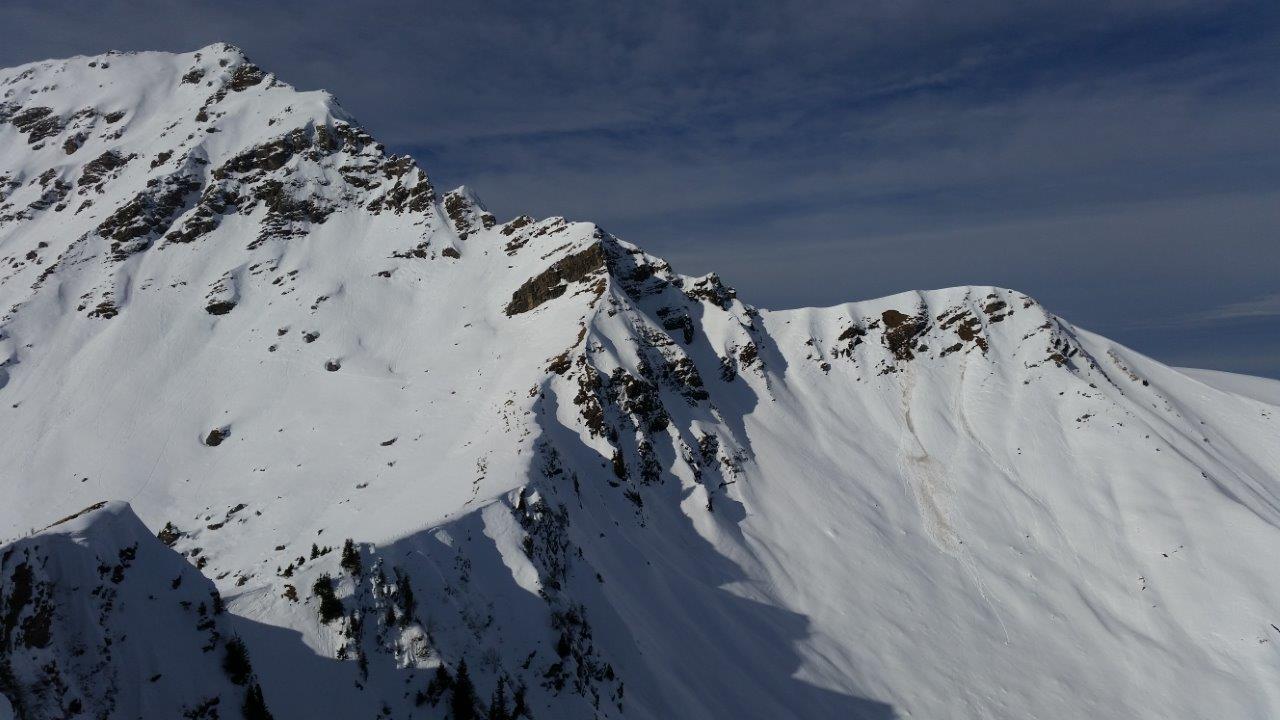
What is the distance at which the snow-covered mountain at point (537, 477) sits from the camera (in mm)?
25031

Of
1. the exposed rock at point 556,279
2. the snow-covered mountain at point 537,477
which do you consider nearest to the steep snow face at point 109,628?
the snow-covered mountain at point 537,477

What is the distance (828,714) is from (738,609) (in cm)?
945

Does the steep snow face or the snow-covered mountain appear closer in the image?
the steep snow face

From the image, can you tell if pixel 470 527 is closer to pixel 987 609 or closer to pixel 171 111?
pixel 987 609

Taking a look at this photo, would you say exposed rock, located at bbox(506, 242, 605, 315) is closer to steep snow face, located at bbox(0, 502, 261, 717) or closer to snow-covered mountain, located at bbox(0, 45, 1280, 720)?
snow-covered mountain, located at bbox(0, 45, 1280, 720)

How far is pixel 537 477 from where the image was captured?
4166cm

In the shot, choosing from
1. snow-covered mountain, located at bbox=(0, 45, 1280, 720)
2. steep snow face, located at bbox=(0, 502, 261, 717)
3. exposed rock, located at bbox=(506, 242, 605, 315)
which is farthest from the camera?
exposed rock, located at bbox=(506, 242, 605, 315)

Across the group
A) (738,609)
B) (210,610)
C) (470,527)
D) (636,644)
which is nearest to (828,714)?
(738,609)

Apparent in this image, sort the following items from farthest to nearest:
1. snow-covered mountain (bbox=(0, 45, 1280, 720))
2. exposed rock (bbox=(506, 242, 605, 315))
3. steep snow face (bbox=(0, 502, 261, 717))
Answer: exposed rock (bbox=(506, 242, 605, 315))
snow-covered mountain (bbox=(0, 45, 1280, 720))
steep snow face (bbox=(0, 502, 261, 717))

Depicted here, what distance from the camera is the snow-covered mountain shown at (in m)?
25.0

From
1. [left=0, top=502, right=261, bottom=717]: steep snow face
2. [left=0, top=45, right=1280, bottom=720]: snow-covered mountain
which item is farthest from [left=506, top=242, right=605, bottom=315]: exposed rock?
[left=0, top=502, right=261, bottom=717]: steep snow face

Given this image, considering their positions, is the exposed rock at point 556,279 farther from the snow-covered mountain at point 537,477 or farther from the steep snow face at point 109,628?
the steep snow face at point 109,628

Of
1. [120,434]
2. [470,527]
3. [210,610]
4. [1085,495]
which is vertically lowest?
[120,434]

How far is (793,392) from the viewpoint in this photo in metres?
83.1
